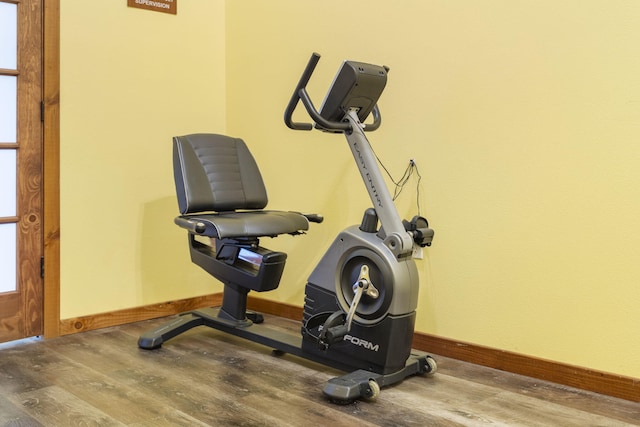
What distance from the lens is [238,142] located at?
136 inches

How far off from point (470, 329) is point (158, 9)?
2.45 m

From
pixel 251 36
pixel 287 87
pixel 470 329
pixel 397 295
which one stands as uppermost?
pixel 251 36

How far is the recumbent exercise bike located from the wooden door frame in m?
0.59

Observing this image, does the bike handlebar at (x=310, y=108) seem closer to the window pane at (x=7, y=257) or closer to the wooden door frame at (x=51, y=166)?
the wooden door frame at (x=51, y=166)

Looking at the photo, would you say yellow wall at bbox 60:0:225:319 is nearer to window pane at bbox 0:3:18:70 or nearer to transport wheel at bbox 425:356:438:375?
window pane at bbox 0:3:18:70

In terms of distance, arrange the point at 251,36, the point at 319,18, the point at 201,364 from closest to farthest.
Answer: the point at 201,364
the point at 319,18
the point at 251,36

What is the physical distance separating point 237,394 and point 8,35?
2.05 meters

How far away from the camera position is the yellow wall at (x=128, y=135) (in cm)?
336

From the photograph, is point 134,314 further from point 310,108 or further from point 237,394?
point 310,108

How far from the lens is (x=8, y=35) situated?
3129 mm

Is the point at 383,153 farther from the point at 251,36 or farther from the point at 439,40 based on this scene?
the point at 251,36

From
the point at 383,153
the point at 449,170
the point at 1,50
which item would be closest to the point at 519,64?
the point at 449,170

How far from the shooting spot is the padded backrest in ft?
10.3

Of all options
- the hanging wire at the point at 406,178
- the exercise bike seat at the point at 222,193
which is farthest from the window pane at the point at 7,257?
the hanging wire at the point at 406,178
